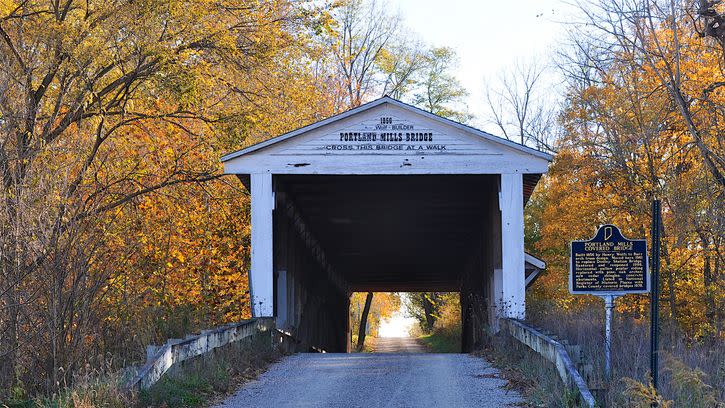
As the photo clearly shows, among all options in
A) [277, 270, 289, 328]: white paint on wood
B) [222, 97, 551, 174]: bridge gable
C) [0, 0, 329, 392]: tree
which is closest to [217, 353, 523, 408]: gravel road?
[0, 0, 329, 392]: tree

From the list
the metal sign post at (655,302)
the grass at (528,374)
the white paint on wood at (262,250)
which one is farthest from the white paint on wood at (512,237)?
the metal sign post at (655,302)

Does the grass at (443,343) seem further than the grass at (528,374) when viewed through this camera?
Yes

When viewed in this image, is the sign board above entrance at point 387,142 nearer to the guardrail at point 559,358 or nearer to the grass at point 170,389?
the guardrail at point 559,358

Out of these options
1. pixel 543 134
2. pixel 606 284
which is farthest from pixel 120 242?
pixel 543 134

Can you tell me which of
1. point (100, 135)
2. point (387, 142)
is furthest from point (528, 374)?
point (100, 135)

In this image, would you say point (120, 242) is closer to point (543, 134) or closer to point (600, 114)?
point (600, 114)

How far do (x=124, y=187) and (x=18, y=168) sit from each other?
295 inches

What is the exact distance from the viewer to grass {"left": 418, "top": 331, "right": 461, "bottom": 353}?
4293 centimetres

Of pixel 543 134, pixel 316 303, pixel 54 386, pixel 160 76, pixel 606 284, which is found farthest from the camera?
pixel 543 134

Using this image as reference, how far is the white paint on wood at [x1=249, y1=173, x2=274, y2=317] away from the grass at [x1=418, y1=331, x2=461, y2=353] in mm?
25853

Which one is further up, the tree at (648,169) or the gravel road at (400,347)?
the tree at (648,169)

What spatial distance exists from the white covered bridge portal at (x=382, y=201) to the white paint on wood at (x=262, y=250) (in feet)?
0.06

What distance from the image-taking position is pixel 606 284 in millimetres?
10047

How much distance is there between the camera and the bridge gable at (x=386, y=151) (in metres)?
16.8
